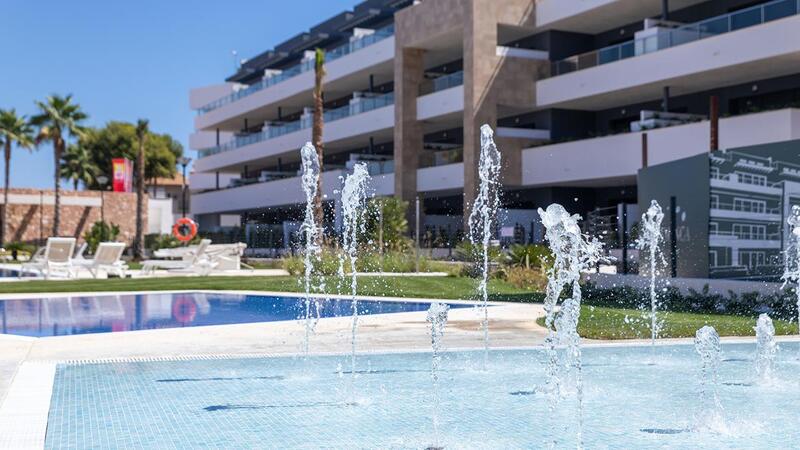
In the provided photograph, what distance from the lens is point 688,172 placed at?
17766 mm

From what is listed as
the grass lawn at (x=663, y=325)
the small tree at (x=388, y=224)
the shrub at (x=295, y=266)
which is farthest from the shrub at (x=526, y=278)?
the small tree at (x=388, y=224)

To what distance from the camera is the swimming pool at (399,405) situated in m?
6.61

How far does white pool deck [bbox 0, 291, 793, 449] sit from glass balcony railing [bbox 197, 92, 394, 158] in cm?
3061

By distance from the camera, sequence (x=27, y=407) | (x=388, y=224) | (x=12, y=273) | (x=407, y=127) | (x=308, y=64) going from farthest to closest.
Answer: (x=308, y=64)
(x=407, y=127)
(x=388, y=224)
(x=12, y=273)
(x=27, y=407)

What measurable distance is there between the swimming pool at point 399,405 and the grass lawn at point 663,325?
1.82m

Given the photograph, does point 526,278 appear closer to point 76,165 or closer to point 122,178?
point 122,178

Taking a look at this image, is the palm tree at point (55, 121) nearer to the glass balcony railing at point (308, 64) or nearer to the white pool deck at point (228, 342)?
the glass balcony railing at point (308, 64)

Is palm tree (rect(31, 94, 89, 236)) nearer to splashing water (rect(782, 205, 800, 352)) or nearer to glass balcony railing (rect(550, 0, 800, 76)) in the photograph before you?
glass balcony railing (rect(550, 0, 800, 76))

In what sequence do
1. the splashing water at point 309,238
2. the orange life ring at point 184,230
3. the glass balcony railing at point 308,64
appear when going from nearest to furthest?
the splashing water at point 309,238 < the orange life ring at point 184,230 < the glass balcony railing at point 308,64

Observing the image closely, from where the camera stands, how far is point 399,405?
7.85 metres

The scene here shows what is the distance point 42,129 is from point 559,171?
36.0m

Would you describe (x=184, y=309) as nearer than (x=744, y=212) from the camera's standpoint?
No

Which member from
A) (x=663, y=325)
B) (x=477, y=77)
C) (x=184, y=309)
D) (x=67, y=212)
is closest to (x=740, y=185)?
(x=663, y=325)

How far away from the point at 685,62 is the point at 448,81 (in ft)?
40.2
